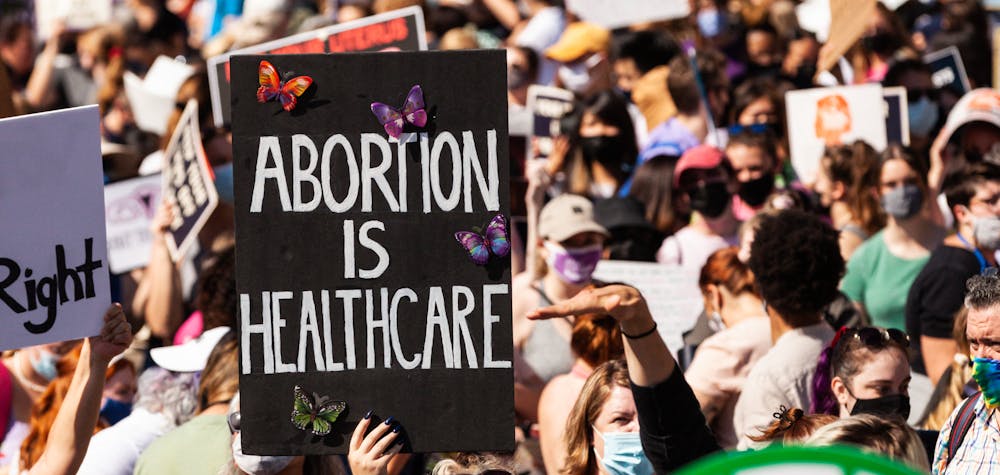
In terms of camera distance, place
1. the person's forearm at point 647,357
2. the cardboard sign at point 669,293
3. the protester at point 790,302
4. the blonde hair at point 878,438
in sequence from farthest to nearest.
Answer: the cardboard sign at point 669,293
the protester at point 790,302
the person's forearm at point 647,357
the blonde hair at point 878,438

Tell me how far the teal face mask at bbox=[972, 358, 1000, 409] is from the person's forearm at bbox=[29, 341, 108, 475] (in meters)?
2.34

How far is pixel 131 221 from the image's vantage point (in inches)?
297

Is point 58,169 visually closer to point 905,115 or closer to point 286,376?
point 286,376

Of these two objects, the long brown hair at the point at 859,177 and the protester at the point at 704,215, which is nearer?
the protester at the point at 704,215

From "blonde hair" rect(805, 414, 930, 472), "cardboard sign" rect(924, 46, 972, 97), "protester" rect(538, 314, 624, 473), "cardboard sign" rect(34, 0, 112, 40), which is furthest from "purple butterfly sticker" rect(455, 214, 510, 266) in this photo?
"cardboard sign" rect(34, 0, 112, 40)

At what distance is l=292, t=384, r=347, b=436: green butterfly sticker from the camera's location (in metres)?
3.55

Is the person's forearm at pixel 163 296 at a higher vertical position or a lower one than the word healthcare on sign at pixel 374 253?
lower

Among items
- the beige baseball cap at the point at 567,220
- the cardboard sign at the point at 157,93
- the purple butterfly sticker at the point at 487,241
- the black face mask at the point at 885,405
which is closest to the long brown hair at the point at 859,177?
the beige baseball cap at the point at 567,220

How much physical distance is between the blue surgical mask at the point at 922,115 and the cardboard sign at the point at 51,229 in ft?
19.4

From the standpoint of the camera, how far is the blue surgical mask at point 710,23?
1112 centimetres

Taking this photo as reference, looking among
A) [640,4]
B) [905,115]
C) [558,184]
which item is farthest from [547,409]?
[640,4]

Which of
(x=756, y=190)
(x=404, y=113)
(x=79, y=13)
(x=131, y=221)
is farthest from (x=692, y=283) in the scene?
(x=79, y=13)

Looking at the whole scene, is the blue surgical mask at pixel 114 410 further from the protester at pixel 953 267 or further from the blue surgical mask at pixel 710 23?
the blue surgical mask at pixel 710 23

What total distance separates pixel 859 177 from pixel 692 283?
56.2 inches
